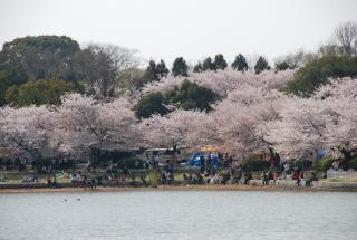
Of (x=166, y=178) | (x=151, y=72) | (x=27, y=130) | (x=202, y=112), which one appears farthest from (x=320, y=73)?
(x=151, y=72)

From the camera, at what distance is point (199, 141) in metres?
79.8

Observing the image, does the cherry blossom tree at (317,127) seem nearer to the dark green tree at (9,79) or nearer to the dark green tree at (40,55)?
the dark green tree at (9,79)

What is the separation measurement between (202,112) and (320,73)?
9.55m

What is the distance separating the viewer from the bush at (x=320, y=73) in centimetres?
8212

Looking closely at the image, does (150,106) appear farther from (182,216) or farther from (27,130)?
(182,216)

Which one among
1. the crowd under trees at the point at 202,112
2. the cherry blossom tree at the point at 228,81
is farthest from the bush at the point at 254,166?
the cherry blossom tree at the point at 228,81

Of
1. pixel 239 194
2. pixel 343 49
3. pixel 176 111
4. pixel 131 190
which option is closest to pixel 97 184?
pixel 131 190

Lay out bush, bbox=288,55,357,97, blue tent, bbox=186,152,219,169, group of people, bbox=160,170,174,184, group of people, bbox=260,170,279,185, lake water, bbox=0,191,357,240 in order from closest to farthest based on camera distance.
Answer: lake water, bbox=0,191,357,240 < group of people, bbox=260,170,279,185 < group of people, bbox=160,170,174,184 < blue tent, bbox=186,152,219,169 < bush, bbox=288,55,357,97

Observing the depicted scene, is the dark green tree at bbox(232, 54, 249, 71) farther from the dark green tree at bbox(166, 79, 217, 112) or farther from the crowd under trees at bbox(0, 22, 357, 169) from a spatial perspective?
the dark green tree at bbox(166, 79, 217, 112)

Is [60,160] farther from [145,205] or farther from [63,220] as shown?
[63,220]

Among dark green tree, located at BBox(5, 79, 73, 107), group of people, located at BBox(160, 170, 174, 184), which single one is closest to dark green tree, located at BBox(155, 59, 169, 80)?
dark green tree, located at BBox(5, 79, 73, 107)

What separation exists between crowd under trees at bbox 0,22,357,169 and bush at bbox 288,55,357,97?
8 centimetres

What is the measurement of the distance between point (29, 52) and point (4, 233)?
3359 inches

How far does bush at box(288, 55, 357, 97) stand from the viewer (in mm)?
82125
